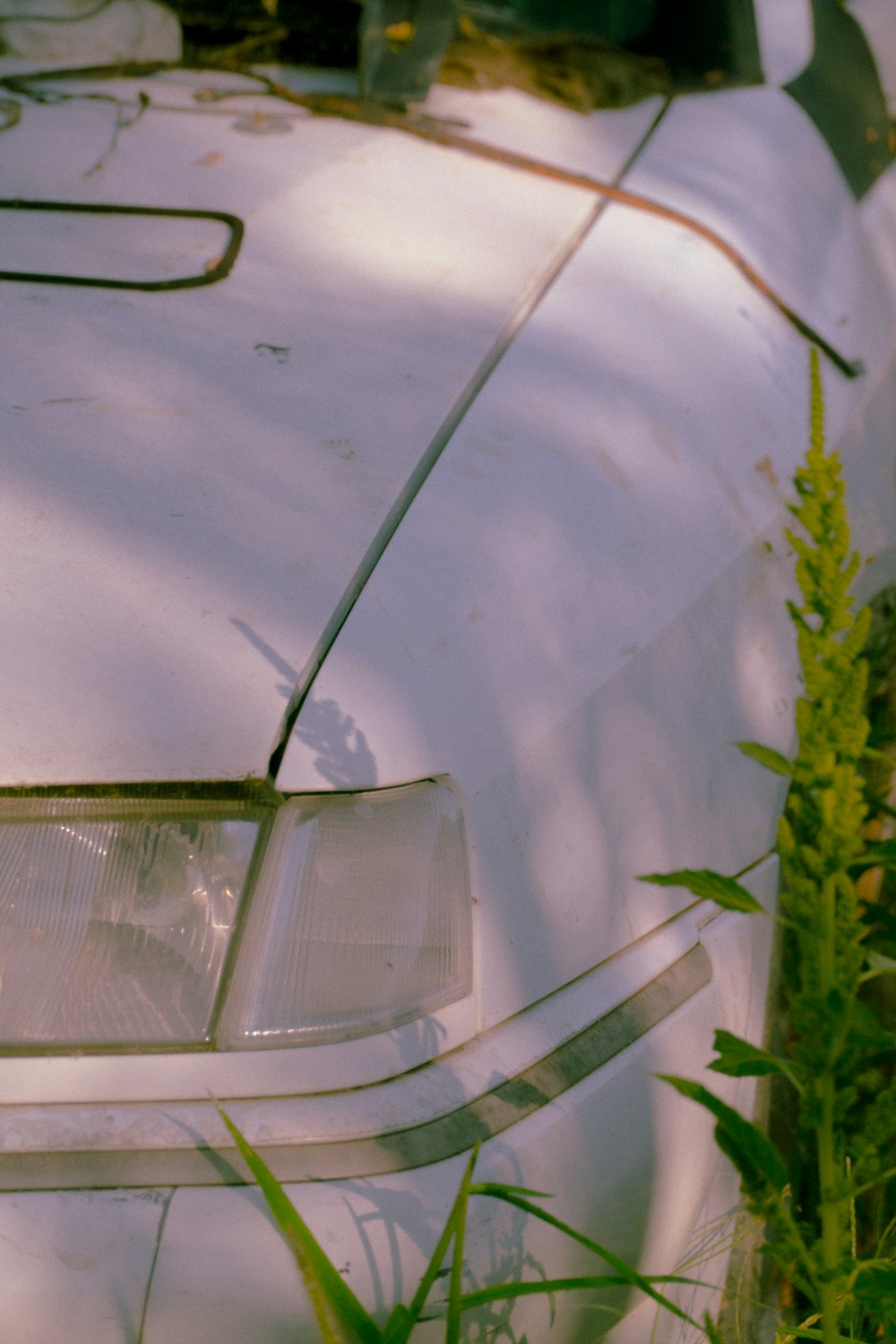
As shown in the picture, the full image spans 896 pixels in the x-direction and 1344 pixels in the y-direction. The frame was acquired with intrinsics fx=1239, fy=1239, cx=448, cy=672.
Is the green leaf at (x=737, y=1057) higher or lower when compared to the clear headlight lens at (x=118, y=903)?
lower

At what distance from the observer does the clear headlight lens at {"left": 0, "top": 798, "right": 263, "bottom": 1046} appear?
3.54 feet

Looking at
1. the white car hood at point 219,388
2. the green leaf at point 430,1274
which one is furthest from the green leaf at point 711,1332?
the white car hood at point 219,388

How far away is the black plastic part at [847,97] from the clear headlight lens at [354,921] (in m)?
1.66

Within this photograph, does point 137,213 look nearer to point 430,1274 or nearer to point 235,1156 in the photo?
point 235,1156

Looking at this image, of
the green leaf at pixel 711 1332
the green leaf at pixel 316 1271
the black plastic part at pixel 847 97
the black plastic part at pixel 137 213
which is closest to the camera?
the green leaf at pixel 316 1271

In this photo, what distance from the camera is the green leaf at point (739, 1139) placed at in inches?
44.1

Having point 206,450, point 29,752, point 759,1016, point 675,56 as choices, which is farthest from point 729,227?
point 29,752

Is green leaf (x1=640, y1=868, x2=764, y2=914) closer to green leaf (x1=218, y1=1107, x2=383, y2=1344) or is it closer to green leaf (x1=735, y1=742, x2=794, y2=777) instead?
green leaf (x1=735, y1=742, x2=794, y2=777)

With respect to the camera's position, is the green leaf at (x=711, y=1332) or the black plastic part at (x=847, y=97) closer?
the green leaf at (x=711, y=1332)

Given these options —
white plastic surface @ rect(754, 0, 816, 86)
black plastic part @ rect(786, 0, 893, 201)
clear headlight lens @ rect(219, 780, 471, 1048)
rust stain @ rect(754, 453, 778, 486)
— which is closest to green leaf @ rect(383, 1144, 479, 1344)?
clear headlight lens @ rect(219, 780, 471, 1048)

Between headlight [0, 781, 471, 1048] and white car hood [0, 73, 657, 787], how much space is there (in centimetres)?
6

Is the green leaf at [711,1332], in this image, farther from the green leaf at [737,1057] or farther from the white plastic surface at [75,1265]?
the white plastic surface at [75,1265]

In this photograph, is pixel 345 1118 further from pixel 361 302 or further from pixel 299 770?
pixel 361 302

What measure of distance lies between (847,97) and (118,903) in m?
2.07
